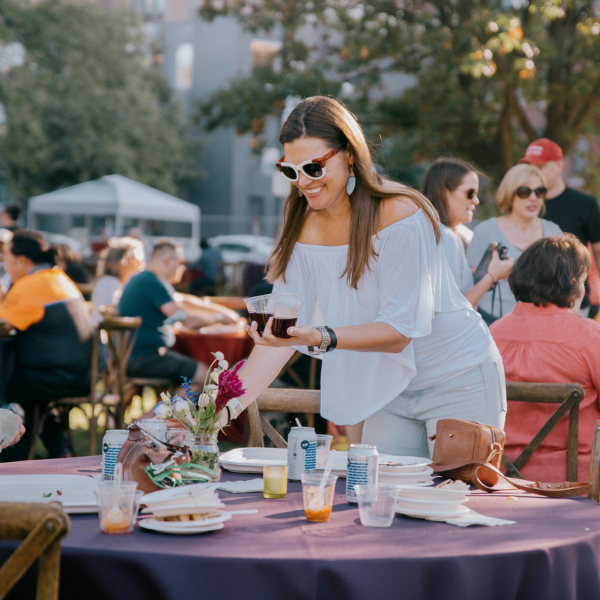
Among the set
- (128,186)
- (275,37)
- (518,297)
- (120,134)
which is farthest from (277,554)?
(275,37)

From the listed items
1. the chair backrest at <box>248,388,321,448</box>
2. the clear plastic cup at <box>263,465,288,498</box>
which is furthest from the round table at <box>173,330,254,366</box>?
the clear plastic cup at <box>263,465,288,498</box>

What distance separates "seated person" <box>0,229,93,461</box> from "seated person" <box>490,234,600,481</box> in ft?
10.4

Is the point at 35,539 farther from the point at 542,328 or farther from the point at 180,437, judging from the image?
the point at 542,328

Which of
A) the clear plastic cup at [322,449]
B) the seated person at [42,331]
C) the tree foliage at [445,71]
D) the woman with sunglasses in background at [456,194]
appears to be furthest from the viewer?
the tree foliage at [445,71]

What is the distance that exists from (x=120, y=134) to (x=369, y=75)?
16.9 metres

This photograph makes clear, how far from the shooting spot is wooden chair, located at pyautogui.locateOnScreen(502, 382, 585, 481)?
3.03 m

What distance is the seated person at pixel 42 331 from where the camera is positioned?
534 centimetres

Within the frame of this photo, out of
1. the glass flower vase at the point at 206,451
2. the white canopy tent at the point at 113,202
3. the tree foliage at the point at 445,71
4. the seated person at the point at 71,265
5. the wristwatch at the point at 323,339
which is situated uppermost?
the tree foliage at the point at 445,71

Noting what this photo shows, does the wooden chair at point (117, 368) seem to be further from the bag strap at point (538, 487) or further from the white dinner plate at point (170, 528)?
the white dinner plate at point (170, 528)

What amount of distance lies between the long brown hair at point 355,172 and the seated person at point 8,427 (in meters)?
1.10

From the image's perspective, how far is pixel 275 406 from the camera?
312 centimetres

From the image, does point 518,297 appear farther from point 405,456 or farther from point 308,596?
point 308,596

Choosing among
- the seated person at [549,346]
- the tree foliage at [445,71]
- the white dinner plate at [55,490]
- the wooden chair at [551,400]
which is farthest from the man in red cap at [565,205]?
the tree foliage at [445,71]

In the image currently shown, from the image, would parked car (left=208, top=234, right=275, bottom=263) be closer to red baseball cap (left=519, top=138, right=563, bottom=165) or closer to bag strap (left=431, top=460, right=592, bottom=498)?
red baseball cap (left=519, top=138, right=563, bottom=165)
